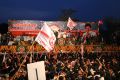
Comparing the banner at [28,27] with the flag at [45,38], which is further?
the banner at [28,27]

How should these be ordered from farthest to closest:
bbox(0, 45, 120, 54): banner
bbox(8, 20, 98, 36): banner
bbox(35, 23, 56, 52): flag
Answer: bbox(8, 20, 98, 36): banner → bbox(0, 45, 120, 54): banner → bbox(35, 23, 56, 52): flag

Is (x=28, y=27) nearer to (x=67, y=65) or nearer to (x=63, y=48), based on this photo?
(x=63, y=48)

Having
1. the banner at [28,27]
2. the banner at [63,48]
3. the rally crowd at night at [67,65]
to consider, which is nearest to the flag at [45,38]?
the rally crowd at night at [67,65]

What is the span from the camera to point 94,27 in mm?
42344

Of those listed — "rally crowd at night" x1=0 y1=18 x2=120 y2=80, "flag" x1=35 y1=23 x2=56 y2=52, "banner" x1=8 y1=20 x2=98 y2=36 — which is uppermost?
"banner" x1=8 y1=20 x2=98 y2=36

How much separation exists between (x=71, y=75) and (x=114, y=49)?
16.7 metres

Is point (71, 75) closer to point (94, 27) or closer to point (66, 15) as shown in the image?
point (94, 27)

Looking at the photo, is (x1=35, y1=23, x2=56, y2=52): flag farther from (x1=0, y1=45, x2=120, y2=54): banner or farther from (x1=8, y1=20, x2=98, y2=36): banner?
(x1=8, y1=20, x2=98, y2=36): banner

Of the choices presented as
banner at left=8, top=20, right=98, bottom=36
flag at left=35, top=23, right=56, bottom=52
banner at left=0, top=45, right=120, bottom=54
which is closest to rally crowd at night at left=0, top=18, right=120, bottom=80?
banner at left=0, top=45, right=120, bottom=54

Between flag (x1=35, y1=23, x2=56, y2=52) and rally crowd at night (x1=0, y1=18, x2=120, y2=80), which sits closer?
flag (x1=35, y1=23, x2=56, y2=52)

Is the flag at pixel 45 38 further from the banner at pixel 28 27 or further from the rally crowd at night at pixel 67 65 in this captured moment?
the banner at pixel 28 27

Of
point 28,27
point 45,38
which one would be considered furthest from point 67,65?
point 28,27

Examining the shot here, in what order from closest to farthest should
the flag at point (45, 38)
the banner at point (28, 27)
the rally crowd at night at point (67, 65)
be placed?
the flag at point (45, 38)
the rally crowd at night at point (67, 65)
the banner at point (28, 27)

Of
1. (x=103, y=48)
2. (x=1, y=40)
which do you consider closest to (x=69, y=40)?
(x=103, y=48)
